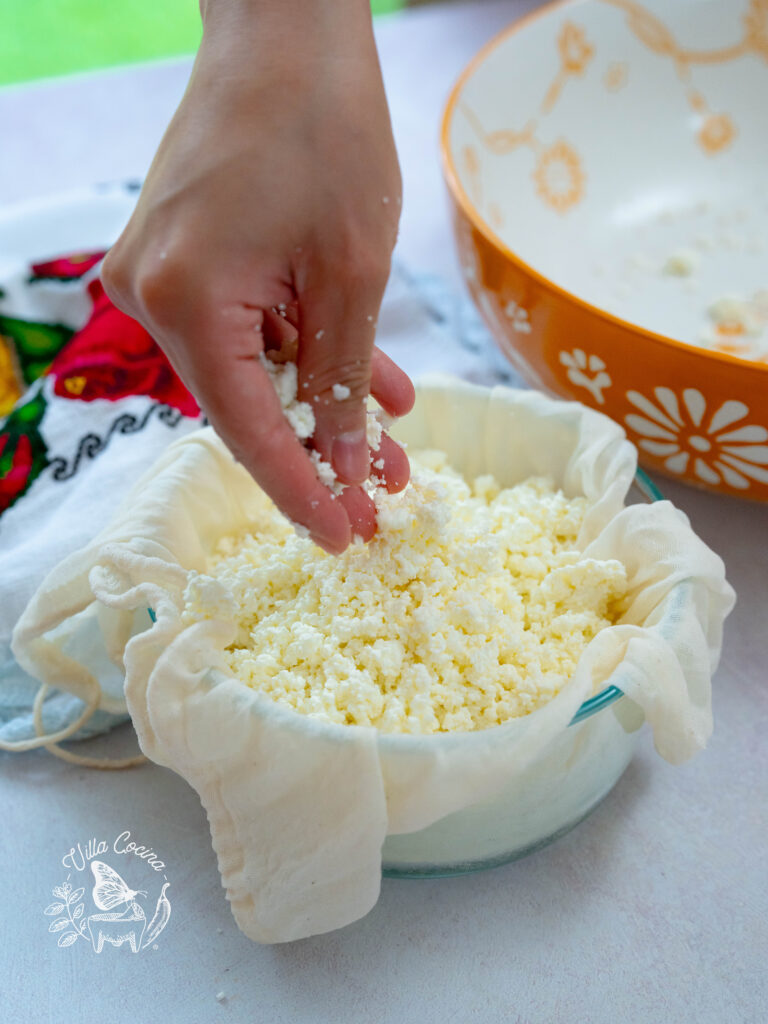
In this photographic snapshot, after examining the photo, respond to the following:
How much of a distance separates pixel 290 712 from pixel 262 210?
249mm

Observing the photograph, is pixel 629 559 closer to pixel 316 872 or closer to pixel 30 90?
pixel 316 872

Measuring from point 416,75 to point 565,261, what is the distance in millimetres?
611

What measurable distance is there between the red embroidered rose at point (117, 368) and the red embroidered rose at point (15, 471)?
0.19 ft

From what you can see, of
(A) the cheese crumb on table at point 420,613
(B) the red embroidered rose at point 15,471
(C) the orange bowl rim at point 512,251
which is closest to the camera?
(A) the cheese crumb on table at point 420,613

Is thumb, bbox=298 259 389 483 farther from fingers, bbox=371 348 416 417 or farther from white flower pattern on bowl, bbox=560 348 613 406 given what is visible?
white flower pattern on bowl, bbox=560 348 613 406

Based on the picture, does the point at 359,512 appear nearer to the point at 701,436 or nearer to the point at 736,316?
the point at 701,436

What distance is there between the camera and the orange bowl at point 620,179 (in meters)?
0.76

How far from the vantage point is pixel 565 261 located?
959 mm

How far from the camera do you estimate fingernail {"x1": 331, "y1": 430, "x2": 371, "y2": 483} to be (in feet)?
1.57

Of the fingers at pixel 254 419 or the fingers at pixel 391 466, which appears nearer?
the fingers at pixel 254 419

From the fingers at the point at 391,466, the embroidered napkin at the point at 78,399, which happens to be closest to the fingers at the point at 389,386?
the fingers at the point at 391,466

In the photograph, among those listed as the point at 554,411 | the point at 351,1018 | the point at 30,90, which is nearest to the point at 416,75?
the point at 30,90

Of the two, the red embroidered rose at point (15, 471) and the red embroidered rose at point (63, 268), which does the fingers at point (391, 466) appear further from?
the red embroidered rose at point (63, 268)

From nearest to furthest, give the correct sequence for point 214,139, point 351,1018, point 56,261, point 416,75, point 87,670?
point 214,139 → point 351,1018 → point 87,670 → point 56,261 → point 416,75
